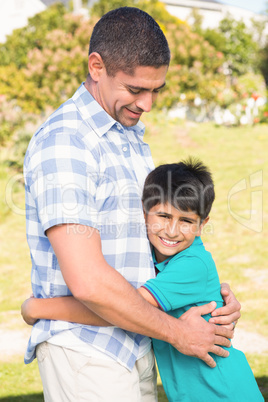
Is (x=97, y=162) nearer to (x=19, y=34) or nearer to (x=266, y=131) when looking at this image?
(x=266, y=131)

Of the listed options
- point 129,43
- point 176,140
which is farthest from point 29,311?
point 176,140

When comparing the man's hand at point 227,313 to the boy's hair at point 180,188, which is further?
the boy's hair at point 180,188

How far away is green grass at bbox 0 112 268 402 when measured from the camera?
419 cm

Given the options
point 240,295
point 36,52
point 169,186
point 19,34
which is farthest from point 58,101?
point 169,186

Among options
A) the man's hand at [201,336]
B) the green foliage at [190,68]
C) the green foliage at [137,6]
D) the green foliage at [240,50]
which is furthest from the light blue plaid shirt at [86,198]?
the green foliage at [240,50]

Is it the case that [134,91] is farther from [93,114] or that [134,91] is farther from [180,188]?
[180,188]

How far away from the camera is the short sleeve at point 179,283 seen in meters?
1.93

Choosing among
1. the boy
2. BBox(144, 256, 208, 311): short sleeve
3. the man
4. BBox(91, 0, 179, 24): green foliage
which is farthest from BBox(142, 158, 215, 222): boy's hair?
BBox(91, 0, 179, 24): green foliage

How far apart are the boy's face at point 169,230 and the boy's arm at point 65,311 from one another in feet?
1.58

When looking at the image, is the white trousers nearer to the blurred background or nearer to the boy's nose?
the boy's nose

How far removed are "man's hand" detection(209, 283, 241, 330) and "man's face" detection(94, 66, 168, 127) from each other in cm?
89

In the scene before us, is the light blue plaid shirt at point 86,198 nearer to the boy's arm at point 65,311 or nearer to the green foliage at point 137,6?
the boy's arm at point 65,311

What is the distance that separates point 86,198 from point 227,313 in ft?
2.91

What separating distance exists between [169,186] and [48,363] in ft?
3.06
